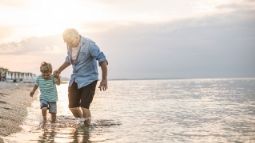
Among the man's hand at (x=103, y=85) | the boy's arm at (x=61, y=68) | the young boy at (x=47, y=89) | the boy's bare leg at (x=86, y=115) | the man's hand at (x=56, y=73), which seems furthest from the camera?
the young boy at (x=47, y=89)

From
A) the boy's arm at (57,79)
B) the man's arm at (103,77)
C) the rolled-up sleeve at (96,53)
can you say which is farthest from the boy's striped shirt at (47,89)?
the man's arm at (103,77)

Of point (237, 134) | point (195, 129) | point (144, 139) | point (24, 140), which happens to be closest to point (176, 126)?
point (195, 129)

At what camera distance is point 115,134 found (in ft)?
35.2

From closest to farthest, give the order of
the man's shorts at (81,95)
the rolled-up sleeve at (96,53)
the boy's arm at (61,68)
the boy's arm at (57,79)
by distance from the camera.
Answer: the rolled-up sleeve at (96,53) < the man's shorts at (81,95) < the boy's arm at (61,68) < the boy's arm at (57,79)

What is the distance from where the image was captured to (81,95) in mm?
10453

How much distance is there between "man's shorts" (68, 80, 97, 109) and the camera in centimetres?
1031

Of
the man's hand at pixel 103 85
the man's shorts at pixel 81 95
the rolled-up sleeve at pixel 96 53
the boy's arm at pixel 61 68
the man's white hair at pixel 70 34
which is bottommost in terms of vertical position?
the man's shorts at pixel 81 95

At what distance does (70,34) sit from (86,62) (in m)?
0.69

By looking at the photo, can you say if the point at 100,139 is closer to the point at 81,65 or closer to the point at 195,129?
the point at 81,65

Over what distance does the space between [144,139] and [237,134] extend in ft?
8.56

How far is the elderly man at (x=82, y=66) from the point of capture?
1002 centimetres

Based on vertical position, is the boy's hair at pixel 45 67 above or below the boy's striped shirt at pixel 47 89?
above

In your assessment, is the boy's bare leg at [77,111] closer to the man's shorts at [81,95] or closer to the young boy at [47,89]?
the man's shorts at [81,95]

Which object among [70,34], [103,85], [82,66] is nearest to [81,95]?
[82,66]
